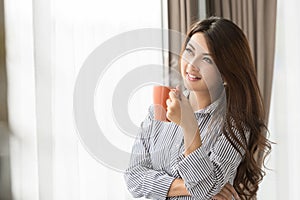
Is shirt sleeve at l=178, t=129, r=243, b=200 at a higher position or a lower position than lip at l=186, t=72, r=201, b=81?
lower

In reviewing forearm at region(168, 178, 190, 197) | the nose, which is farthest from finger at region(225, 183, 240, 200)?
the nose

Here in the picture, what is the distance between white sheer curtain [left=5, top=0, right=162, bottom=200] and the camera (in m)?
2.08

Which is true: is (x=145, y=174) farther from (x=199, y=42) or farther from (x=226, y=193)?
(x=199, y=42)

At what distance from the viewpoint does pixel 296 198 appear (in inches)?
104

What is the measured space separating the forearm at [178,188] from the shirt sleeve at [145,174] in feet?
0.03

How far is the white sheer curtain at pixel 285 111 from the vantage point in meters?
2.63

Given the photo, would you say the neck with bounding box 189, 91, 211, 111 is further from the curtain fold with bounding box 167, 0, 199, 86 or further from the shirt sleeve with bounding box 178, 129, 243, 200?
the curtain fold with bounding box 167, 0, 199, 86

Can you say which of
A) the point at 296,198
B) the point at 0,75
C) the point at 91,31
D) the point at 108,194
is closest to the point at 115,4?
the point at 91,31

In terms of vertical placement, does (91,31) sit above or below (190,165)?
above

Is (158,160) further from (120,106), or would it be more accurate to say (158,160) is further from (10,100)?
(10,100)

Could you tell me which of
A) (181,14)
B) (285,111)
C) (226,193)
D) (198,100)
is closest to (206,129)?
(198,100)

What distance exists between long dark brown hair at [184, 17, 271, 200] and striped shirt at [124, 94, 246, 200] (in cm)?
5

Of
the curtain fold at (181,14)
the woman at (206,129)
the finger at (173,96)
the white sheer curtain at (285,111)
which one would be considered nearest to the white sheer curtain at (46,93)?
the curtain fold at (181,14)

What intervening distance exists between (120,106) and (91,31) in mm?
834
